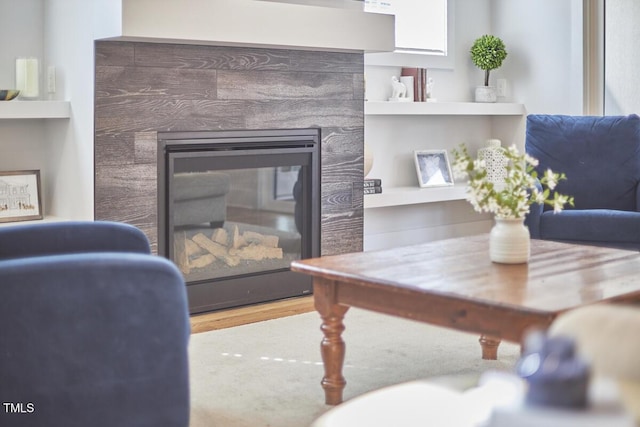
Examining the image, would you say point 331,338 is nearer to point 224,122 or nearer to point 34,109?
point 224,122

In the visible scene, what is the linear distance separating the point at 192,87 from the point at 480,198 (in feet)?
5.51

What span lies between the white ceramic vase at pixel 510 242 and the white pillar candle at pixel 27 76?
7.18 ft

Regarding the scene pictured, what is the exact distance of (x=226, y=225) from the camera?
14.5ft

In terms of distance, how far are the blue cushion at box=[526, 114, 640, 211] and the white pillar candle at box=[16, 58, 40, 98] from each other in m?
2.68

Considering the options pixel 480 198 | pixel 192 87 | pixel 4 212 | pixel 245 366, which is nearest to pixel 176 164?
pixel 192 87

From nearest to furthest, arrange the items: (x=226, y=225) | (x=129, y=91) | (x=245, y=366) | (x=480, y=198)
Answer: (x=480, y=198) → (x=245, y=366) → (x=129, y=91) → (x=226, y=225)

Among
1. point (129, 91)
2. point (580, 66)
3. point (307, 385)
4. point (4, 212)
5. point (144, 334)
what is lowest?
point (307, 385)

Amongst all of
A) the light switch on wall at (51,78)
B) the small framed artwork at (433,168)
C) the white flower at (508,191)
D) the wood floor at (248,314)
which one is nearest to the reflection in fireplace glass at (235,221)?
the wood floor at (248,314)

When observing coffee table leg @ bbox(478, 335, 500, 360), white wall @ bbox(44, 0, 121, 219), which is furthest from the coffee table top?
white wall @ bbox(44, 0, 121, 219)

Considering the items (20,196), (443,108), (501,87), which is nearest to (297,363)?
(20,196)

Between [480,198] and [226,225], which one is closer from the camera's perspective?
[480,198]

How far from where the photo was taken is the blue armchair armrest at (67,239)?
2.72 metres

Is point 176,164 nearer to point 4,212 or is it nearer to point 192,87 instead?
point 192,87

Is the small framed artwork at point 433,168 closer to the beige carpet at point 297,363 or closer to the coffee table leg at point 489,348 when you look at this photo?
the beige carpet at point 297,363
